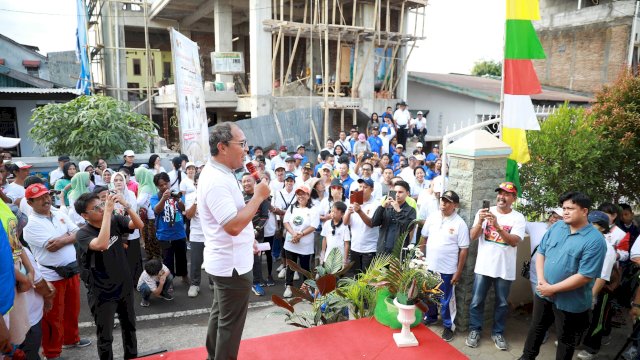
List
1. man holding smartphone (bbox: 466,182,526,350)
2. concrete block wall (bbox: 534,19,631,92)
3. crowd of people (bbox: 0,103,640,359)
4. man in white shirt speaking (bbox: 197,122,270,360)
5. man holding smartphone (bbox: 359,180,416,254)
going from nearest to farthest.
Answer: man in white shirt speaking (bbox: 197,122,270,360) → crowd of people (bbox: 0,103,640,359) → man holding smartphone (bbox: 466,182,526,350) → man holding smartphone (bbox: 359,180,416,254) → concrete block wall (bbox: 534,19,631,92)

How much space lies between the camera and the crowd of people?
2.61 m

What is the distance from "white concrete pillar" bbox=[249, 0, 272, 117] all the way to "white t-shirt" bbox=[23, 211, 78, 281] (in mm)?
11230

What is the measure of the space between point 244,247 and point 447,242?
2.91 m

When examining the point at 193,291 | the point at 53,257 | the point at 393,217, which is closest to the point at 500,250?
the point at 393,217

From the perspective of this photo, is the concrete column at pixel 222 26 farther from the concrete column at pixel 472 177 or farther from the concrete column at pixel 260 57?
the concrete column at pixel 472 177

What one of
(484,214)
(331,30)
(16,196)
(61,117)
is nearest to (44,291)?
(16,196)

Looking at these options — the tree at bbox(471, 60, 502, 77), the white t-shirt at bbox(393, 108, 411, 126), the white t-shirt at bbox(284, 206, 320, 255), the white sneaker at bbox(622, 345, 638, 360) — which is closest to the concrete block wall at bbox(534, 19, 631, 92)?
the white t-shirt at bbox(393, 108, 411, 126)

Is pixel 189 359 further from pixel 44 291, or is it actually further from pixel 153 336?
pixel 153 336

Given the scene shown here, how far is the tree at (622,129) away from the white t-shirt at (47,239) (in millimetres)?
7020

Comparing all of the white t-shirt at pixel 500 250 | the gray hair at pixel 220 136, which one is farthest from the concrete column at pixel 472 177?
the gray hair at pixel 220 136

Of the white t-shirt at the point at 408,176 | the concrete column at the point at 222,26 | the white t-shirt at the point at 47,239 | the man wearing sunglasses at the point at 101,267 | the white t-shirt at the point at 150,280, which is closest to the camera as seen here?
the man wearing sunglasses at the point at 101,267

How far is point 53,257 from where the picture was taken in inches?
164

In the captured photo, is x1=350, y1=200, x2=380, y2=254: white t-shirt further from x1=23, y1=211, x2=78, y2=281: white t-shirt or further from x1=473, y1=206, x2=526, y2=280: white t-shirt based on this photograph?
x1=23, y1=211, x2=78, y2=281: white t-shirt

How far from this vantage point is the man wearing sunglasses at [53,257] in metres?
4.05
